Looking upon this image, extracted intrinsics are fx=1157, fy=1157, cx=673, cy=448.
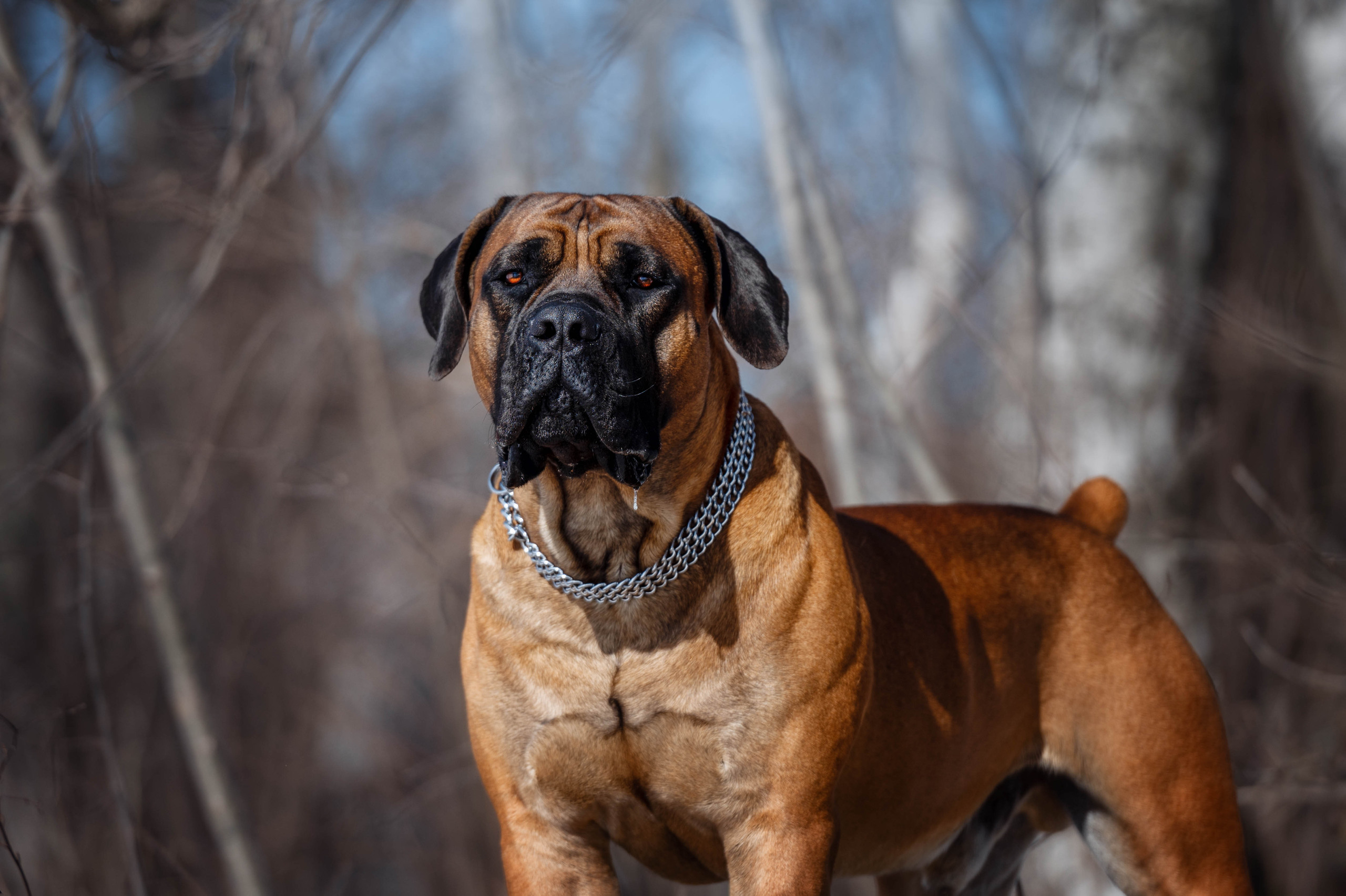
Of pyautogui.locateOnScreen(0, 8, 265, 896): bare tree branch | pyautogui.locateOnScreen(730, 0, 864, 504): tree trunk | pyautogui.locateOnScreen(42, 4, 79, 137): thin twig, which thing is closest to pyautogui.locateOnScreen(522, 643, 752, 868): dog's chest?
pyautogui.locateOnScreen(0, 8, 265, 896): bare tree branch

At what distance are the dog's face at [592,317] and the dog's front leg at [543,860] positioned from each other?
2.41 feet

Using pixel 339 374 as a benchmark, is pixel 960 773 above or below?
below

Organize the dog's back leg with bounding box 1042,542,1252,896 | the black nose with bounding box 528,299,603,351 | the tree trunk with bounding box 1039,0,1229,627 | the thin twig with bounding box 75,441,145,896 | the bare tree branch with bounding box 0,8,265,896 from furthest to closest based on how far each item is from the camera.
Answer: the tree trunk with bounding box 1039,0,1229,627 → the bare tree branch with bounding box 0,8,265,896 → the thin twig with bounding box 75,441,145,896 → the dog's back leg with bounding box 1042,542,1252,896 → the black nose with bounding box 528,299,603,351

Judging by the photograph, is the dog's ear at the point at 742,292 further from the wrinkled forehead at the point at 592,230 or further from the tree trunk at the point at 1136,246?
the tree trunk at the point at 1136,246

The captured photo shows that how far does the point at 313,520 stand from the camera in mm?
9703

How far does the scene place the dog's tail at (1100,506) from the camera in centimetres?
358

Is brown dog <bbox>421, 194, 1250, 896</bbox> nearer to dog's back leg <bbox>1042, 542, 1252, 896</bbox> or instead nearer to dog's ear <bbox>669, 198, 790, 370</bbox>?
dog's ear <bbox>669, 198, 790, 370</bbox>

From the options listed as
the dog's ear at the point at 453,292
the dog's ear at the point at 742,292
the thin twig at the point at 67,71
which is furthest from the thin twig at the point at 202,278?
the dog's ear at the point at 742,292

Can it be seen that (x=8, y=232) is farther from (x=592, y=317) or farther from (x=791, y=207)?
(x=791, y=207)

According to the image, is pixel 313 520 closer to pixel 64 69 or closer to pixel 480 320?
pixel 64 69

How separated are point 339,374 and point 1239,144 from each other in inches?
274

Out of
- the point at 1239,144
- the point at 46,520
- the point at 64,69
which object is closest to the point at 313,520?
the point at 46,520

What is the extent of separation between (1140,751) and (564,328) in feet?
6.40

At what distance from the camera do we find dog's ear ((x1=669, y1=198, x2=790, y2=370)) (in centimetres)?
253
